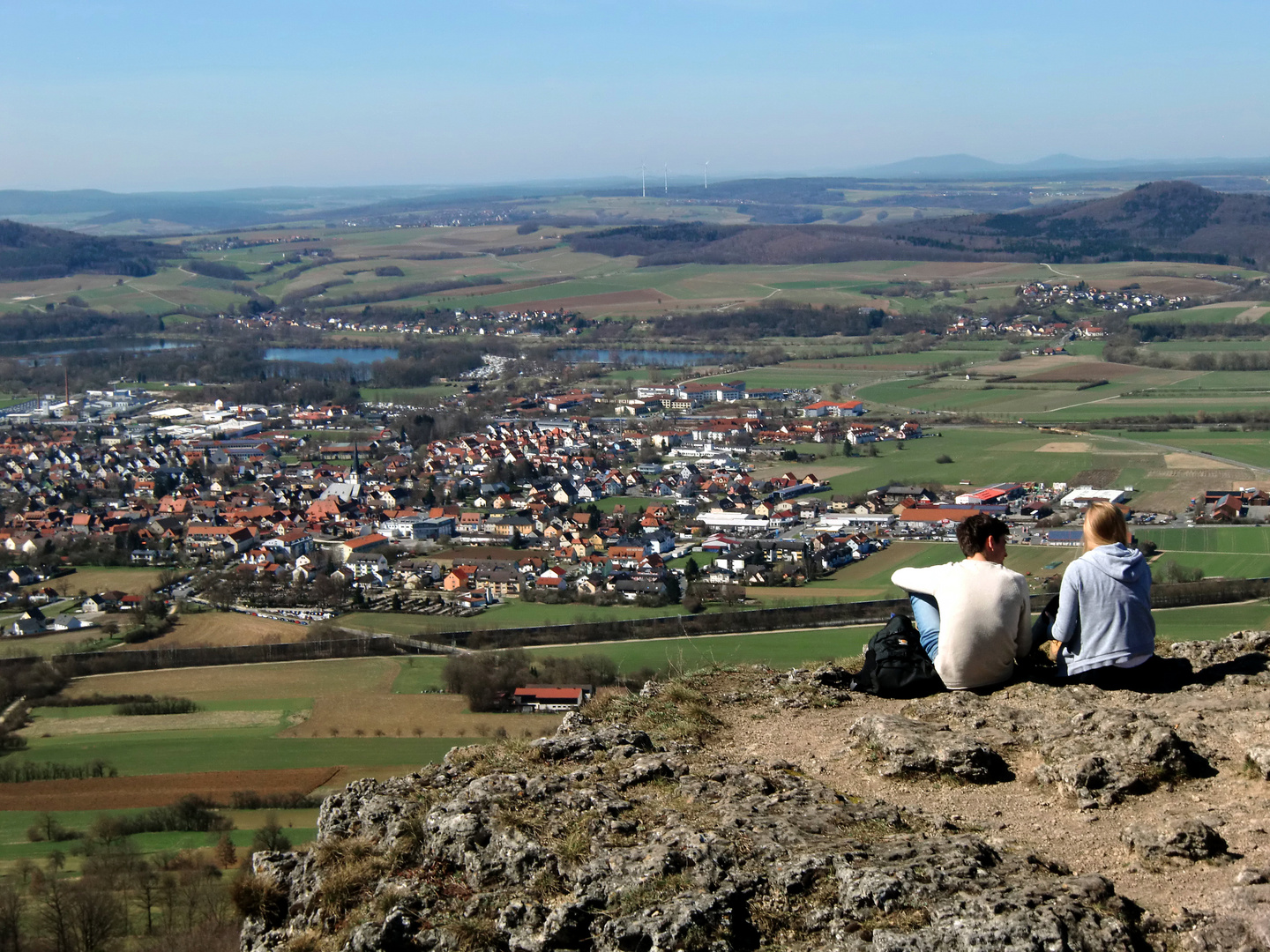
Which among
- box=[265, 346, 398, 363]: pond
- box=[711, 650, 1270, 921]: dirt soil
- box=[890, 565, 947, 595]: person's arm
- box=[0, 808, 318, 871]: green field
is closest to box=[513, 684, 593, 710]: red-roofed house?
box=[0, 808, 318, 871]: green field

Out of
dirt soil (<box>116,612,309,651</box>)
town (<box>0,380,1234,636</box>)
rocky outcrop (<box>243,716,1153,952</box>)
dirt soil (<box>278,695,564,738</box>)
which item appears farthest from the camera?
town (<box>0,380,1234,636</box>)

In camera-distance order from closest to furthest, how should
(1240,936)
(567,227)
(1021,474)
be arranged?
(1240,936) < (1021,474) < (567,227)

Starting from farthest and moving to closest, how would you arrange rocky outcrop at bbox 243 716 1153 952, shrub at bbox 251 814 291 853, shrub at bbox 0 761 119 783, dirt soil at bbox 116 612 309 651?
dirt soil at bbox 116 612 309 651
shrub at bbox 0 761 119 783
shrub at bbox 251 814 291 853
rocky outcrop at bbox 243 716 1153 952

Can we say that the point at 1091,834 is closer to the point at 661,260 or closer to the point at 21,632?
the point at 21,632

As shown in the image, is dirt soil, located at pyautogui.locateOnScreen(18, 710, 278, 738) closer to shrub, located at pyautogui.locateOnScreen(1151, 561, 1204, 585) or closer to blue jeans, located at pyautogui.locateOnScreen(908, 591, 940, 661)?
blue jeans, located at pyautogui.locateOnScreen(908, 591, 940, 661)

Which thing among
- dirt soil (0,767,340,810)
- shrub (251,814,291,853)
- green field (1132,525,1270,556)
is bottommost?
green field (1132,525,1270,556)

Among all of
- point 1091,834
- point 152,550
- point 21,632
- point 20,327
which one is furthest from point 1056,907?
point 20,327

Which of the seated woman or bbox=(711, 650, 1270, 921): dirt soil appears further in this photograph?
the seated woman

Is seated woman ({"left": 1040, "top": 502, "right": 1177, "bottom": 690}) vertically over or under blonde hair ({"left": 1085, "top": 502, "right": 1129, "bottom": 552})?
under
